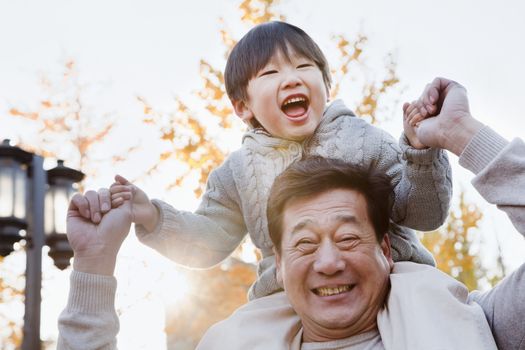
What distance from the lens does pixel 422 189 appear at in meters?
2.04

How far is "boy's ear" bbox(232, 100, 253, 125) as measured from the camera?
2.29 m

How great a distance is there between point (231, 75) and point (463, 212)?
12.6m

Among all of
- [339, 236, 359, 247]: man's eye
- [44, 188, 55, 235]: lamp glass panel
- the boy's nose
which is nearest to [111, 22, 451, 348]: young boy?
the boy's nose

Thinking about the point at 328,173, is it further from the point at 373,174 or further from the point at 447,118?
the point at 447,118

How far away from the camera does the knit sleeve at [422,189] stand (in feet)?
6.61

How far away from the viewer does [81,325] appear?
198cm

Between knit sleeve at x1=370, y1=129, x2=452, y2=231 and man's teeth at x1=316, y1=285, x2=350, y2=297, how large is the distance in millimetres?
338

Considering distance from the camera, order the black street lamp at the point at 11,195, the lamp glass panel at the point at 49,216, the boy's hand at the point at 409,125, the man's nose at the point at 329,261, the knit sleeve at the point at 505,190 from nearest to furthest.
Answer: the knit sleeve at the point at 505,190
the man's nose at the point at 329,261
the boy's hand at the point at 409,125
the black street lamp at the point at 11,195
the lamp glass panel at the point at 49,216

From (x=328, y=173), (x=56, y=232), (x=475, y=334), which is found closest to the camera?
(x=475, y=334)

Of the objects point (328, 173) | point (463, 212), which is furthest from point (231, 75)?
point (463, 212)

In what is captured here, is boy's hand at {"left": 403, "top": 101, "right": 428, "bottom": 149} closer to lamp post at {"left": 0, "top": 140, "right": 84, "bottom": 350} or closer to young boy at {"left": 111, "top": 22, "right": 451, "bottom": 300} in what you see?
young boy at {"left": 111, "top": 22, "right": 451, "bottom": 300}

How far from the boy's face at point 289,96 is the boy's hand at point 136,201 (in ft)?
1.55

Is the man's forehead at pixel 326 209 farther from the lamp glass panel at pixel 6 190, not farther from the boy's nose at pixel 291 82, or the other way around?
the lamp glass panel at pixel 6 190

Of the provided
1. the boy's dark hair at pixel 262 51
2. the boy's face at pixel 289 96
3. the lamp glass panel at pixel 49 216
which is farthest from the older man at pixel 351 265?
the lamp glass panel at pixel 49 216
